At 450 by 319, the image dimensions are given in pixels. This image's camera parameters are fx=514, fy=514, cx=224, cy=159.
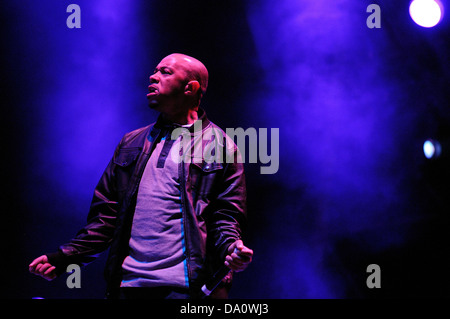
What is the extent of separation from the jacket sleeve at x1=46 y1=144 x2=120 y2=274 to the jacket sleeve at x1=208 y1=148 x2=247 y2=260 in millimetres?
506

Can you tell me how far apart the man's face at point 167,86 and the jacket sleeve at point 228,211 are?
46cm

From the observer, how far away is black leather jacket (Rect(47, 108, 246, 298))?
7.57 feet

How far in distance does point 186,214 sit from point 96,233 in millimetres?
466

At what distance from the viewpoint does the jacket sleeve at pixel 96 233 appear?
2350 mm

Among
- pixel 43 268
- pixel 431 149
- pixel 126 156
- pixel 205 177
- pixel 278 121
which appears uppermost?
pixel 278 121

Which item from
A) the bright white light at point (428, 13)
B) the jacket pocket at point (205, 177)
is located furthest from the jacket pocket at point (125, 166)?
the bright white light at point (428, 13)

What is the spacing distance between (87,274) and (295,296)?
4.27ft

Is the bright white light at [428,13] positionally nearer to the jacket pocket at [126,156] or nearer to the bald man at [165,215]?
the bald man at [165,215]

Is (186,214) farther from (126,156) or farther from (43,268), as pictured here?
(43,268)

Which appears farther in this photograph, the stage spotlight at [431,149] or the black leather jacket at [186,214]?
the stage spotlight at [431,149]

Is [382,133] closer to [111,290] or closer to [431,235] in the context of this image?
[431,235]

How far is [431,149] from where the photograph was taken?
3299 millimetres

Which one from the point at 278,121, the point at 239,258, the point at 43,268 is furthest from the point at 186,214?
the point at 278,121

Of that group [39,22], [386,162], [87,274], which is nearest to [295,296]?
[386,162]
